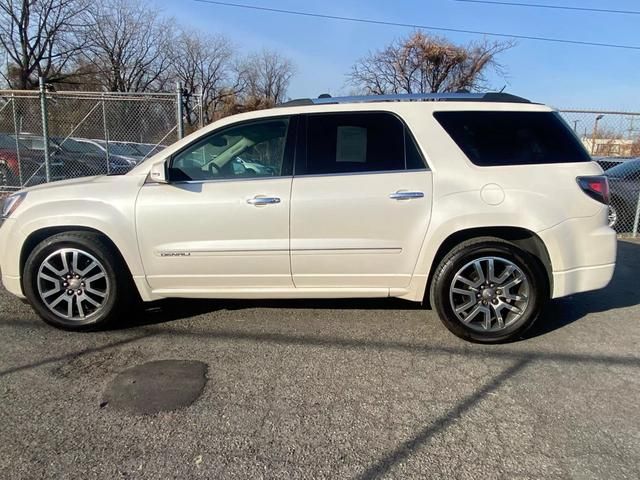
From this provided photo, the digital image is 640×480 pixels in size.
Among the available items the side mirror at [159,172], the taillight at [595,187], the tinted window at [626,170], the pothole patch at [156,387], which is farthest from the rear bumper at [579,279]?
the tinted window at [626,170]

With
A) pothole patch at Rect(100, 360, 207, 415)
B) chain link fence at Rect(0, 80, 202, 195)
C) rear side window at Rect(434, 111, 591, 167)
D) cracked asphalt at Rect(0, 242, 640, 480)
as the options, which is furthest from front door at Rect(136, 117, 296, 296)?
chain link fence at Rect(0, 80, 202, 195)

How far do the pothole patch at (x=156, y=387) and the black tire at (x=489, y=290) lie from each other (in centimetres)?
190

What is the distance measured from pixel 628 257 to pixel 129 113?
10.4m

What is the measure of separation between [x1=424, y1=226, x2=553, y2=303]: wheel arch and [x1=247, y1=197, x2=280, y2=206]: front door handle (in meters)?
1.34

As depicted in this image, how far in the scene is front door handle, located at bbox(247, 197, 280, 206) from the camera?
11.9 feet

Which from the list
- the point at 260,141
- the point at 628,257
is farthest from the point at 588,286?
the point at 628,257

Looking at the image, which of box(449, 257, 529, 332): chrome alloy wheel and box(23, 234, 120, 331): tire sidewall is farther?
box(23, 234, 120, 331): tire sidewall

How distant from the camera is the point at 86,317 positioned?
3867mm

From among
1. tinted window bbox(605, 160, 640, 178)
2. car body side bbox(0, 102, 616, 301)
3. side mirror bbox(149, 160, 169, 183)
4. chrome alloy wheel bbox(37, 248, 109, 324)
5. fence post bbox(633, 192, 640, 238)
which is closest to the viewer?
car body side bbox(0, 102, 616, 301)

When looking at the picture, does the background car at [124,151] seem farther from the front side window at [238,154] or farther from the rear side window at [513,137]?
the rear side window at [513,137]

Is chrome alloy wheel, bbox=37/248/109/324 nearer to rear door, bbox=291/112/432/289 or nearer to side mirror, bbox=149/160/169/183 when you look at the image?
side mirror, bbox=149/160/169/183

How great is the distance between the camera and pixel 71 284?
3.85 meters

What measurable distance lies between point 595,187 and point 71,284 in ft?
14.0

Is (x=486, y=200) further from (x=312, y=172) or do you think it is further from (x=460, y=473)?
(x=460, y=473)
